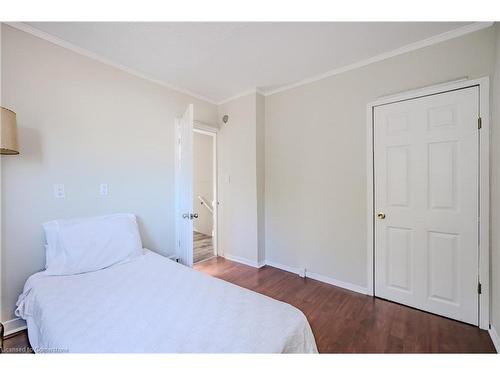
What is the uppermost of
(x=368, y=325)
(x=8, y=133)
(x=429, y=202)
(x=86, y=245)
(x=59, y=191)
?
(x=8, y=133)

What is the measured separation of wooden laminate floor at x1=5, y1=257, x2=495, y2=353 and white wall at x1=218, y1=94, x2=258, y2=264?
31.1 inches

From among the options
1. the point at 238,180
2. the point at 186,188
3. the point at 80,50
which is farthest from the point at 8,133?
the point at 238,180

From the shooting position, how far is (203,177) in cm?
485

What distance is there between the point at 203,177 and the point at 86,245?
10.4 ft

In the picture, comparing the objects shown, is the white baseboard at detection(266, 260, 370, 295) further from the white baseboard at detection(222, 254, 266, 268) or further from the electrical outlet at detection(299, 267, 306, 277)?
the white baseboard at detection(222, 254, 266, 268)

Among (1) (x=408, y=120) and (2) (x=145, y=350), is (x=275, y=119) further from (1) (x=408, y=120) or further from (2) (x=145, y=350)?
(2) (x=145, y=350)

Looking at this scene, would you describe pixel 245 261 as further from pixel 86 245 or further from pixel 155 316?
pixel 155 316

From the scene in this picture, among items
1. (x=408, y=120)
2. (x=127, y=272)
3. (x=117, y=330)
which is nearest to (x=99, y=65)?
(x=127, y=272)

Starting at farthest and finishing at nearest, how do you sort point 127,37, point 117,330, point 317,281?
point 317,281 → point 127,37 → point 117,330

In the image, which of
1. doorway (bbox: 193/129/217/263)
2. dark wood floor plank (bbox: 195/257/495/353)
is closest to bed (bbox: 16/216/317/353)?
dark wood floor plank (bbox: 195/257/495/353)

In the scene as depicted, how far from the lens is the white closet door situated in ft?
5.75

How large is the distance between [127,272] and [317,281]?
2046 millimetres

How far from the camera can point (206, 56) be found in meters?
2.15

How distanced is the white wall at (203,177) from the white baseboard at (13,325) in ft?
10.3
